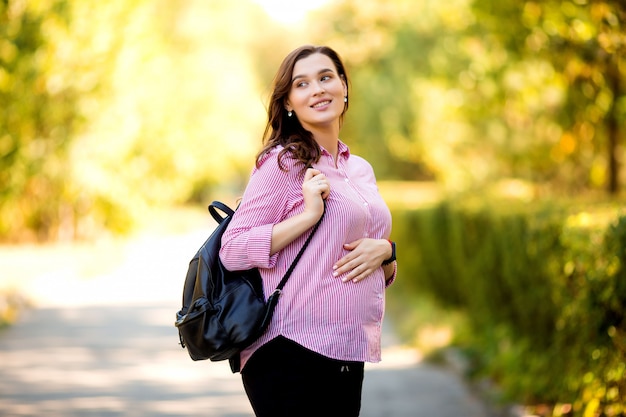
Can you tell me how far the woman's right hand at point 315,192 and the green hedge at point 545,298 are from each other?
2.43m

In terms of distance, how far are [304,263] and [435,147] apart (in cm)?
2135

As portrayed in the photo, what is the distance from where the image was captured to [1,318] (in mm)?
Result: 12812

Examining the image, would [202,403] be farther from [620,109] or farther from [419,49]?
[419,49]

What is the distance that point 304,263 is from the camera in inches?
127

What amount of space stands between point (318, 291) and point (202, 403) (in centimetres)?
497

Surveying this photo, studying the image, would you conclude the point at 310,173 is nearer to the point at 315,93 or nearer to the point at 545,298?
the point at 315,93

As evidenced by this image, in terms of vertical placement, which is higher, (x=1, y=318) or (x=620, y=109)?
(x=620, y=109)

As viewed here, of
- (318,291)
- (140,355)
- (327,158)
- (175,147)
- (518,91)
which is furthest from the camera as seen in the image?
(175,147)

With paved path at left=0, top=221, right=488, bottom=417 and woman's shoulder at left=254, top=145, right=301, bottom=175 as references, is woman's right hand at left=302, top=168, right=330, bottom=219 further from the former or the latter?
paved path at left=0, top=221, right=488, bottom=417

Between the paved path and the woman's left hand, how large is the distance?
4.34 m

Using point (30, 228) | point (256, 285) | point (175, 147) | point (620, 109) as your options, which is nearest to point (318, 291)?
point (256, 285)

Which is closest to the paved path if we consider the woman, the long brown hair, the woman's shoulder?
the woman

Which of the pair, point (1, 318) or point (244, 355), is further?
point (1, 318)

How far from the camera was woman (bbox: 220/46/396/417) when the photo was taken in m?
3.17
